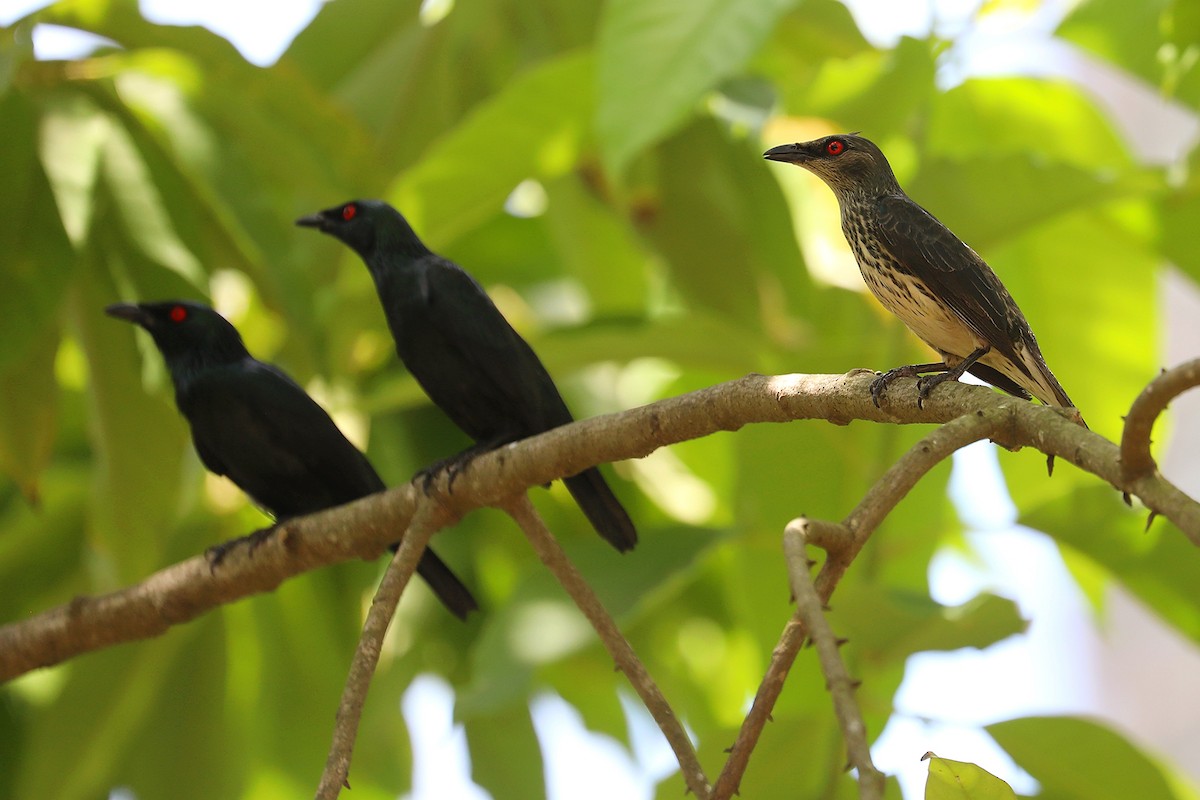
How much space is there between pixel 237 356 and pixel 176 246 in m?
0.33

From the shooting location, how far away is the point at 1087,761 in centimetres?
284

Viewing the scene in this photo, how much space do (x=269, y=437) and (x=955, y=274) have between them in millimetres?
1769

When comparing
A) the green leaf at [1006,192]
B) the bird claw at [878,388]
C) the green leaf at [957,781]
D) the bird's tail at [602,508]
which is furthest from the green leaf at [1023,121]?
the green leaf at [957,781]

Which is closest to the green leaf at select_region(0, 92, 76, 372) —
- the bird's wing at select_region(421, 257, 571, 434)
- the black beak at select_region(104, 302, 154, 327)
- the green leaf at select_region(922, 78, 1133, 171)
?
the black beak at select_region(104, 302, 154, 327)

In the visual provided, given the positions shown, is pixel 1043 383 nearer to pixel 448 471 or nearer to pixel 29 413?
pixel 448 471

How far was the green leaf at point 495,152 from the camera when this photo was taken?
358cm

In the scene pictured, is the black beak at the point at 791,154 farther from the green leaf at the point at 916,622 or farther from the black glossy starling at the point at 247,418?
the black glossy starling at the point at 247,418

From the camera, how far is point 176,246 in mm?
3439

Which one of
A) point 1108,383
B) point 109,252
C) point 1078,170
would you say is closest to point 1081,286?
point 1108,383

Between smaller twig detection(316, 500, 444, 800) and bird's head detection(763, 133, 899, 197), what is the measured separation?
103 cm

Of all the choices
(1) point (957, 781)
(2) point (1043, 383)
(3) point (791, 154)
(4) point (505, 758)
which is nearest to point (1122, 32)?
(3) point (791, 154)

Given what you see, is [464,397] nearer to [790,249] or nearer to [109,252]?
[109,252]

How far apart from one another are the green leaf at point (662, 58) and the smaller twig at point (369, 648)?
104 centimetres

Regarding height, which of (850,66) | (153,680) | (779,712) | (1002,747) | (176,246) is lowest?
(1002,747)
